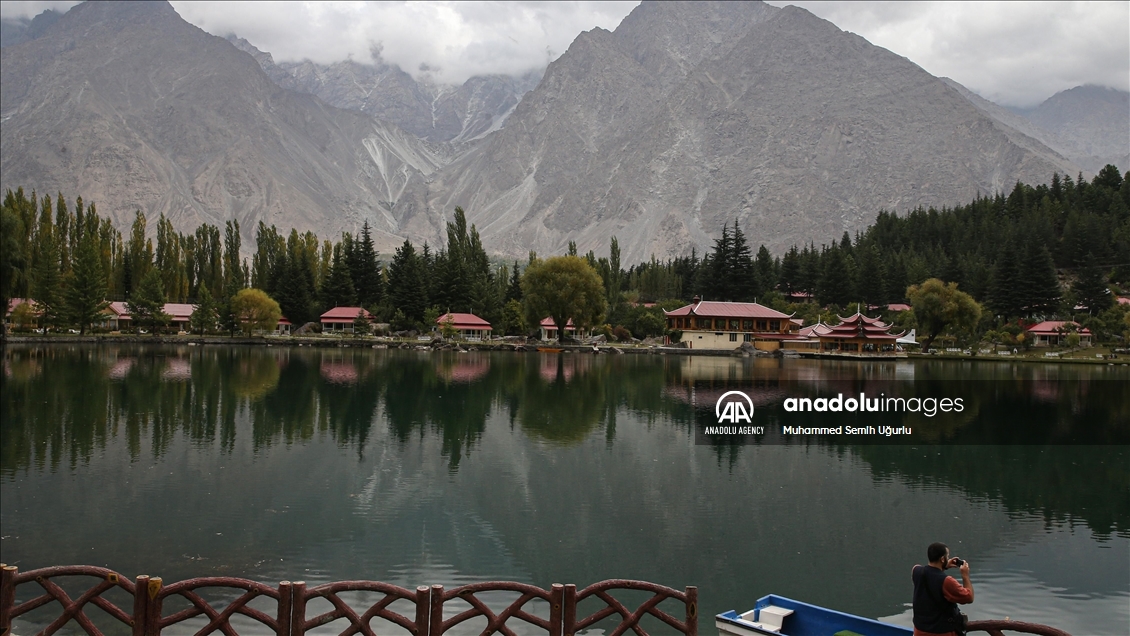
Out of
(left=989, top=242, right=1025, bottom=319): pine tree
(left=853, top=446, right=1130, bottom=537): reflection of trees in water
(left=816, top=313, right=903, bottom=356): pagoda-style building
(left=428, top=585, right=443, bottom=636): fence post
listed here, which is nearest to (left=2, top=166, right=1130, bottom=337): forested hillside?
(left=989, top=242, right=1025, bottom=319): pine tree

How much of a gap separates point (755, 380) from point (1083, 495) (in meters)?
28.9

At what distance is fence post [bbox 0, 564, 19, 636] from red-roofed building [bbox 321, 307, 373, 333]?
8259 centimetres

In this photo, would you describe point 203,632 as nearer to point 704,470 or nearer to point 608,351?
point 704,470

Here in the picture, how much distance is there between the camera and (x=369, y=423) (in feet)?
97.9

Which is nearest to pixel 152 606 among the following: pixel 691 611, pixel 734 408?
pixel 691 611

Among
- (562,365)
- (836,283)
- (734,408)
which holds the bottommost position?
(734,408)

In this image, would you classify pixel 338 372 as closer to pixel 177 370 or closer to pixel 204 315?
pixel 177 370

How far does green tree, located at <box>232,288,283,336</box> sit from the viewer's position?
8306 cm

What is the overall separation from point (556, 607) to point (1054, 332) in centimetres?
8725

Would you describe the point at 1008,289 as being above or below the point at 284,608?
above

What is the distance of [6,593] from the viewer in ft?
25.4

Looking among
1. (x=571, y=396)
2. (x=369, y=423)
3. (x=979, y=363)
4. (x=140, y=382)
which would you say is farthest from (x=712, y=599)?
(x=979, y=363)

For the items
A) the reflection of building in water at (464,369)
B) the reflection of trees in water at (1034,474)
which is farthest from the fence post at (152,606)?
the reflection of building in water at (464,369)

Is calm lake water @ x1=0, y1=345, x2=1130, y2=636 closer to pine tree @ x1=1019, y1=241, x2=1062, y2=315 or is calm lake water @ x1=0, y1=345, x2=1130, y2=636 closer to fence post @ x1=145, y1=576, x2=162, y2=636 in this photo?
fence post @ x1=145, y1=576, x2=162, y2=636
